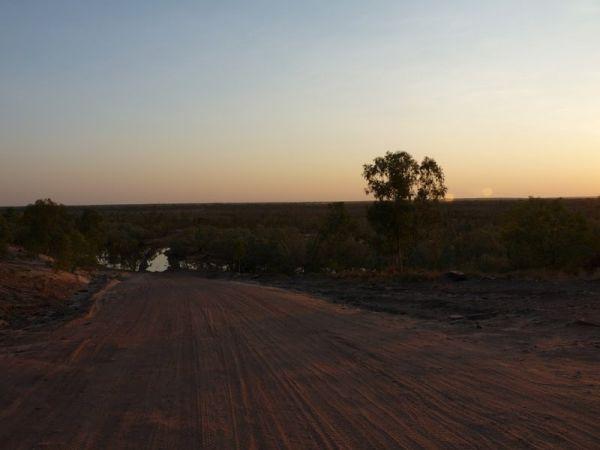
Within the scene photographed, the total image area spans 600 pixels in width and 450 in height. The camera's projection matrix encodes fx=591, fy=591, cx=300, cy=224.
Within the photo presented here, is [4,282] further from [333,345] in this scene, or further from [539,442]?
[539,442]

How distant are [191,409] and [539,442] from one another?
430 centimetres

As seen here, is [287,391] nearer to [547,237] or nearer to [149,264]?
[547,237]

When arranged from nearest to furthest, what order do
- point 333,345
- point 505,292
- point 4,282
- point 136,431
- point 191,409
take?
point 136,431 < point 191,409 < point 333,345 < point 505,292 < point 4,282

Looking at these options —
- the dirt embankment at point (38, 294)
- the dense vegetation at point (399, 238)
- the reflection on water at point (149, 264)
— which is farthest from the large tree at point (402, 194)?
the reflection on water at point (149, 264)

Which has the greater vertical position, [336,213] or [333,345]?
[336,213]

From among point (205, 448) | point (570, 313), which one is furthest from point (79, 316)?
point (570, 313)

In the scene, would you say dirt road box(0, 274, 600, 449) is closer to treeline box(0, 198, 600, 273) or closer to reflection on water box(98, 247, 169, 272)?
treeline box(0, 198, 600, 273)

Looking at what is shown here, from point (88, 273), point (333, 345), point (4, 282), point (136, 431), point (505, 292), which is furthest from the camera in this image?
point (88, 273)

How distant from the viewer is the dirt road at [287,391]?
22.3 feet

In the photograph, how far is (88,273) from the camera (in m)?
35.7

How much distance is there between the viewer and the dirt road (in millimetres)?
6797

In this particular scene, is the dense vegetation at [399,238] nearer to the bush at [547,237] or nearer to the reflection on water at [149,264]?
the bush at [547,237]

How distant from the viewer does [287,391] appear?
8.76 metres

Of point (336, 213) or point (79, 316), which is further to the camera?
point (336, 213)
